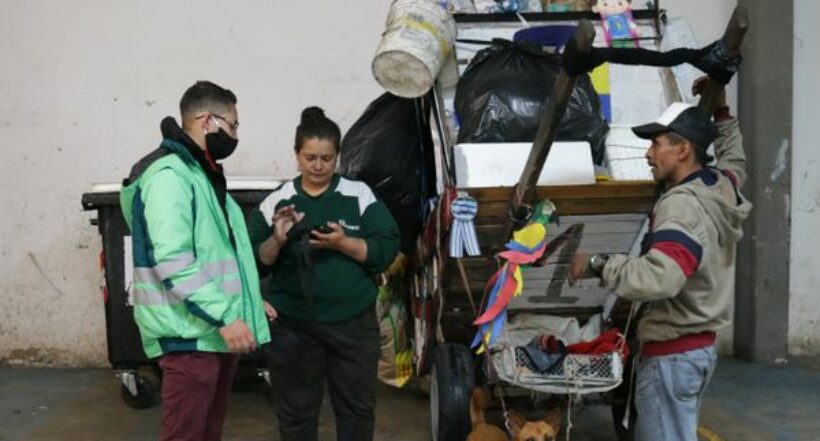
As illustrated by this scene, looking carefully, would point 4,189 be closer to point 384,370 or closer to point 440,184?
point 384,370

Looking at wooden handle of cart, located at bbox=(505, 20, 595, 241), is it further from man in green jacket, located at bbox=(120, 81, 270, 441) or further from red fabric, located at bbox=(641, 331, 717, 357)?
man in green jacket, located at bbox=(120, 81, 270, 441)

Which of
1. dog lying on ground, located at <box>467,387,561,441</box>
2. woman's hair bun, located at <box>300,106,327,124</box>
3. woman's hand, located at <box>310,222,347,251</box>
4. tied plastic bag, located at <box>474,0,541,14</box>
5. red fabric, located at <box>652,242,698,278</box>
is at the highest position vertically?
tied plastic bag, located at <box>474,0,541,14</box>

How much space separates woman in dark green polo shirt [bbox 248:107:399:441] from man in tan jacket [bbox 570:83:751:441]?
871mm

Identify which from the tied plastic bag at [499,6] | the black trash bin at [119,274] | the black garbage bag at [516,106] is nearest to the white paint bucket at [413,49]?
the black garbage bag at [516,106]

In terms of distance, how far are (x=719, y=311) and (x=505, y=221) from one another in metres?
0.90

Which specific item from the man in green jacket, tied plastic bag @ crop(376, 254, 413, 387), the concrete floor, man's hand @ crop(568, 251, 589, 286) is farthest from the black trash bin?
man's hand @ crop(568, 251, 589, 286)

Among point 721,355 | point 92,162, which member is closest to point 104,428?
point 92,162

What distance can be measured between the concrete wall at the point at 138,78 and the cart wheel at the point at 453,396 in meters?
2.41

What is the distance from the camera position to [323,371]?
12.6ft

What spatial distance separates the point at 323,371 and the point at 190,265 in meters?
1.03

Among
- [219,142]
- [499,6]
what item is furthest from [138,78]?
[219,142]

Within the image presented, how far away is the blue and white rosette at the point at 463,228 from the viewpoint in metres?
3.67

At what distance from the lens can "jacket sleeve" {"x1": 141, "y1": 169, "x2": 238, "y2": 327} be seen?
2.97 metres

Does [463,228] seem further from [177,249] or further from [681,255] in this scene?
[177,249]
